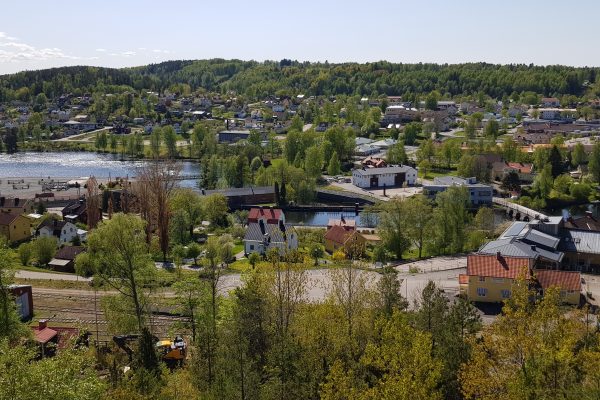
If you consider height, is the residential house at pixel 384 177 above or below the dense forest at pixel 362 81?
below

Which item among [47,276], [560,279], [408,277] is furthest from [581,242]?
[47,276]

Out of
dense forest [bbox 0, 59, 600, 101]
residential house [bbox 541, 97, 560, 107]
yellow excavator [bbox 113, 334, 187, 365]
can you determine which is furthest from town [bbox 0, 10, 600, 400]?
dense forest [bbox 0, 59, 600, 101]

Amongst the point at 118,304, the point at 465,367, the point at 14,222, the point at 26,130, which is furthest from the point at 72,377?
the point at 26,130

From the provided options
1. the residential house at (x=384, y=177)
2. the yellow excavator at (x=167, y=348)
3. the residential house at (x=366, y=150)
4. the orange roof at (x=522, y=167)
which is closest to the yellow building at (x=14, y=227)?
the yellow excavator at (x=167, y=348)

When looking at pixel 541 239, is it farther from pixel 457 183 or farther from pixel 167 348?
pixel 457 183

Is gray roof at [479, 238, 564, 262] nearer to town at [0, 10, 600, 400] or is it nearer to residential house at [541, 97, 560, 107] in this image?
town at [0, 10, 600, 400]

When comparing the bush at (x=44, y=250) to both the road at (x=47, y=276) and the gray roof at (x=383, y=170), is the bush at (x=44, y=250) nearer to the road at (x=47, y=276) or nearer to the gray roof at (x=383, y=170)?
the road at (x=47, y=276)
